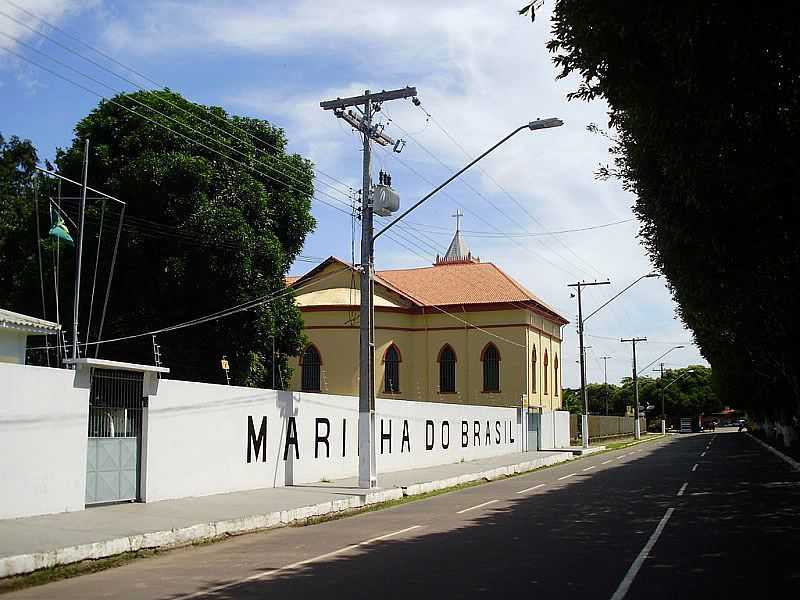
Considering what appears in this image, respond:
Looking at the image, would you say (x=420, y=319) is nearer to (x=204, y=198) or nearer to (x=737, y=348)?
(x=204, y=198)

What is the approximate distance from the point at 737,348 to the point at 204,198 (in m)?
19.5

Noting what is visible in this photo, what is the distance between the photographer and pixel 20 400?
1426 centimetres

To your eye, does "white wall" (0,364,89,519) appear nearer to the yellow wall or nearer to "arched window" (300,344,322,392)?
the yellow wall

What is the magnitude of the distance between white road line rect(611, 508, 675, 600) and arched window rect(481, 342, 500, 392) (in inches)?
1400

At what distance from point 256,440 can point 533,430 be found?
2869cm

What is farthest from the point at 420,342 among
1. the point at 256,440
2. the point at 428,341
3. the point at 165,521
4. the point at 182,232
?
the point at 165,521

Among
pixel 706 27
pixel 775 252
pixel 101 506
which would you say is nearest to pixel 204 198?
pixel 101 506

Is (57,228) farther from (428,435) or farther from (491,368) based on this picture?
(491,368)

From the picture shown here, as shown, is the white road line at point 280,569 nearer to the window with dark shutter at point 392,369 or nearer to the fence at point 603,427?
the window with dark shutter at point 392,369

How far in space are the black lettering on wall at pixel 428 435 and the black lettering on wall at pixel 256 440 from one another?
1142 centimetres

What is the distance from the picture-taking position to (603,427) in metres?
71.0

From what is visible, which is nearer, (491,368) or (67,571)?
(67,571)

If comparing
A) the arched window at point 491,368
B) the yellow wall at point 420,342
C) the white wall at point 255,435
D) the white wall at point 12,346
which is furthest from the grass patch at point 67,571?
the arched window at point 491,368

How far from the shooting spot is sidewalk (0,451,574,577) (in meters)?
11.6
